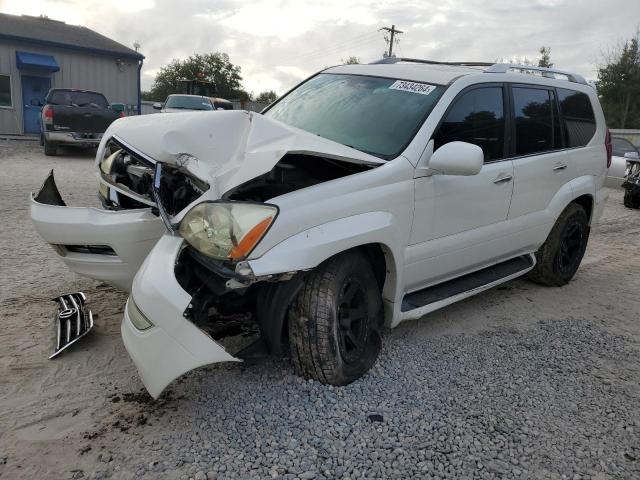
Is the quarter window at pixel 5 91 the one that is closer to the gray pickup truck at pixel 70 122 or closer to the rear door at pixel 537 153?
the gray pickup truck at pixel 70 122

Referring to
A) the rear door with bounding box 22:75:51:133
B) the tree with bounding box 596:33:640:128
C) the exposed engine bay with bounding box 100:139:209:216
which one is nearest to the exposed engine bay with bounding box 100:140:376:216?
the exposed engine bay with bounding box 100:139:209:216

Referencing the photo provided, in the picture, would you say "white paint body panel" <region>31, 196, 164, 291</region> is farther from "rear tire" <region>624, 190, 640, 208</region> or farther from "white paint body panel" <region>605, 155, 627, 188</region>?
"white paint body panel" <region>605, 155, 627, 188</region>

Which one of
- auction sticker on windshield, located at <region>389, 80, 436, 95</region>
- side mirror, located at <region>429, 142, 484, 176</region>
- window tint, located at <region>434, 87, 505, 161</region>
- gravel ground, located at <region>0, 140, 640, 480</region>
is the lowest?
gravel ground, located at <region>0, 140, 640, 480</region>

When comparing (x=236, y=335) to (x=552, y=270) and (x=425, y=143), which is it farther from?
(x=552, y=270)

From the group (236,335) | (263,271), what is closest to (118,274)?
(236,335)

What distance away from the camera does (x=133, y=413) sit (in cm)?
278

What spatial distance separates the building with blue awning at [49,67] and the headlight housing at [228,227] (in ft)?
61.9

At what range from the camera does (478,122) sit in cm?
393

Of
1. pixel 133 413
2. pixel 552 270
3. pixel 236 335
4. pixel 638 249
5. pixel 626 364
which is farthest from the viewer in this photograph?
pixel 638 249

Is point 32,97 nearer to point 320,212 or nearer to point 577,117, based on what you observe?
point 577,117

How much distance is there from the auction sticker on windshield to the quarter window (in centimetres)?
2039

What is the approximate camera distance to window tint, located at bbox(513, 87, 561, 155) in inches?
169

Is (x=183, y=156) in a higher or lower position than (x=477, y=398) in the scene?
higher

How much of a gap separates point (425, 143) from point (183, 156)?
1.52 metres
